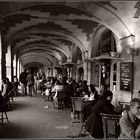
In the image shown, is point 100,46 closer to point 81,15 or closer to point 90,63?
point 90,63

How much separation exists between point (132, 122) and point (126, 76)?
5.25 m

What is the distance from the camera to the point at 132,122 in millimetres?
2965

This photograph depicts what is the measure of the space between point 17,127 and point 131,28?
4.34 m

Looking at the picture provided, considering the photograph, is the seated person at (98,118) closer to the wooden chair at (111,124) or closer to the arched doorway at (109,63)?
the wooden chair at (111,124)

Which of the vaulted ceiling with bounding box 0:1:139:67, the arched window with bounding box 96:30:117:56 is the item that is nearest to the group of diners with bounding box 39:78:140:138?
the vaulted ceiling with bounding box 0:1:139:67

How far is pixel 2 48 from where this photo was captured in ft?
35.8

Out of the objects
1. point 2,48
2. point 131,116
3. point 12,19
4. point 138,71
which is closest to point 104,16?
point 138,71

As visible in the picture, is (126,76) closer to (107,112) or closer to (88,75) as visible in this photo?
(107,112)

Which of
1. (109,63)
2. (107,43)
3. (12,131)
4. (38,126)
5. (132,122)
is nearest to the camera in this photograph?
(132,122)

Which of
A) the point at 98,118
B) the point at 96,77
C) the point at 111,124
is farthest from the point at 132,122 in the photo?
the point at 96,77

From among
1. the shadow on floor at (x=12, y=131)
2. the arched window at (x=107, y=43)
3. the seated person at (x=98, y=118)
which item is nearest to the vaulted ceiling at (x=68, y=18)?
the arched window at (x=107, y=43)

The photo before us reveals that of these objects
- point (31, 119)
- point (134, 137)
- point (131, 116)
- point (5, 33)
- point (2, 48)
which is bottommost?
point (31, 119)

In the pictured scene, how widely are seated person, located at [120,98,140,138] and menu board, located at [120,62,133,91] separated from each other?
4.79 m

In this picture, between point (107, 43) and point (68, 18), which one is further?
point (107, 43)
